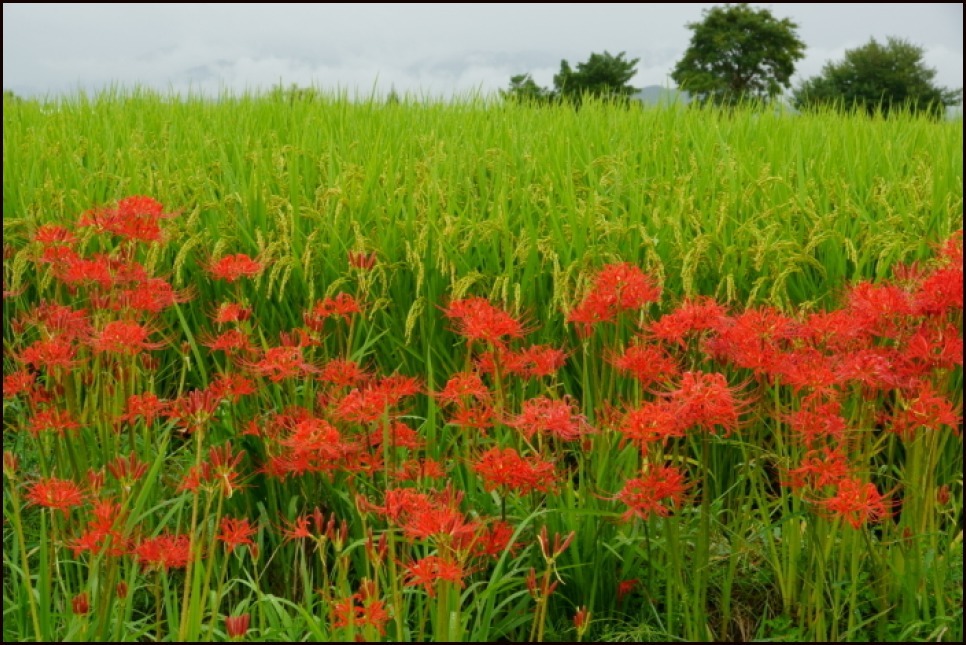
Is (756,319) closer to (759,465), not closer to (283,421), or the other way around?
(759,465)

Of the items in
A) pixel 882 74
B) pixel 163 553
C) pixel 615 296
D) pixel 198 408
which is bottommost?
pixel 163 553

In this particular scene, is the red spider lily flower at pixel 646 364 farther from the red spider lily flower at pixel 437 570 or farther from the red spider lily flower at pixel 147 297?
the red spider lily flower at pixel 147 297

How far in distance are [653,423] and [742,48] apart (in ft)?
114

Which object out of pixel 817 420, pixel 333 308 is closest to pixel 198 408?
pixel 333 308

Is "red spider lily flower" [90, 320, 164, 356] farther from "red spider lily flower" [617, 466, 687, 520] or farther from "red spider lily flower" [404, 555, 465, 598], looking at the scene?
"red spider lily flower" [617, 466, 687, 520]

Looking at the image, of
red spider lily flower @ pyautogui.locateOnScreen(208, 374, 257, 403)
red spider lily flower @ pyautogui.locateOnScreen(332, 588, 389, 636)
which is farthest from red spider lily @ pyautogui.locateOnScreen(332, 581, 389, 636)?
red spider lily flower @ pyautogui.locateOnScreen(208, 374, 257, 403)

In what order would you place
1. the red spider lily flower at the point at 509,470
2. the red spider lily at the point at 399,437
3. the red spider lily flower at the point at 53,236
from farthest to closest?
the red spider lily flower at the point at 53,236
the red spider lily at the point at 399,437
the red spider lily flower at the point at 509,470

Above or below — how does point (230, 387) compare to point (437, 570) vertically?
above

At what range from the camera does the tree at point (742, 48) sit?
32.6m

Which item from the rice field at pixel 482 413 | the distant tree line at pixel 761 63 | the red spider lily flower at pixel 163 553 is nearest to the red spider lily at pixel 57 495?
the rice field at pixel 482 413

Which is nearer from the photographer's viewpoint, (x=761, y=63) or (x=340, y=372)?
(x=340, y=372)

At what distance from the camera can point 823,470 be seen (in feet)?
6.04

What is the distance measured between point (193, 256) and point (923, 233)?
254 centimetres

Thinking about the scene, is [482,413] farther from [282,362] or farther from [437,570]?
[437,570]
